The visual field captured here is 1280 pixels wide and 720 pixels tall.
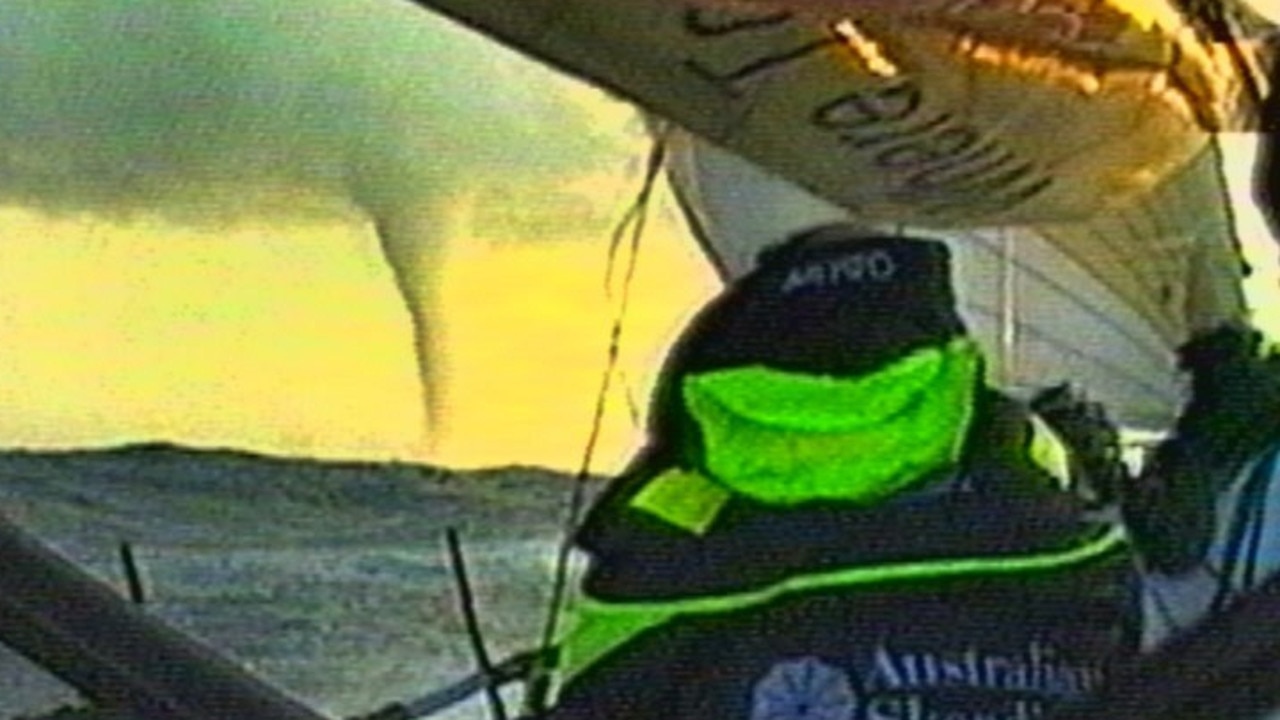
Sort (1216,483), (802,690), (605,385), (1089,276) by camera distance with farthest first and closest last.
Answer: (605,385), (1089,276), (1216,483), (802,690)

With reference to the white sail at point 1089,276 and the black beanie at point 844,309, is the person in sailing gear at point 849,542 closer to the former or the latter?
the black beanie at point 844,309

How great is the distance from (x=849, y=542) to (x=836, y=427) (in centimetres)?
4

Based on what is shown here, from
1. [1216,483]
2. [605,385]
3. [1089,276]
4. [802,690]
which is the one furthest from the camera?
[605,385]

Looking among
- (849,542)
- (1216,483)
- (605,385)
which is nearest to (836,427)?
(849,542)

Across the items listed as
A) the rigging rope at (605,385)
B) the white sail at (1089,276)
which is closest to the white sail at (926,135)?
the white sail at (1089,276)

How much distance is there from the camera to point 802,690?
69cm

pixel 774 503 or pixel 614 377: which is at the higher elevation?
pixel 774 503

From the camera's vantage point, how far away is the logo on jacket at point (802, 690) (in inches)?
27.1

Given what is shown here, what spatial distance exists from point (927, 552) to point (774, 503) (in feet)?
0.15

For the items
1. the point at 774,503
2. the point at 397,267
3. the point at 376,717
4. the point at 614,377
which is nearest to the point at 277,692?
the point at 774,503

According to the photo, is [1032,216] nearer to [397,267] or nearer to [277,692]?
[277,692]

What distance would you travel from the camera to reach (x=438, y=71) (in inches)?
48.8

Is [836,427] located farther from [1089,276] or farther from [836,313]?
[1089,276]

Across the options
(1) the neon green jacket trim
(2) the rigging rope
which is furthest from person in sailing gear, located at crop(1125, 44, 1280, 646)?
(2) the rigging rope
